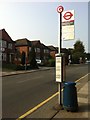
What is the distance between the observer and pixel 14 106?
29.5ft

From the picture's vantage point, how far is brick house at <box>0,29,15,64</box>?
195 ft

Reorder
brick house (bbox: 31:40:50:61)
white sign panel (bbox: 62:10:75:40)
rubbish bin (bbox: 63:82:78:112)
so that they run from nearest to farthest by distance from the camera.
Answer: rubbish bin (bbox: 63:82:78:112)
white sign panel (bbox: 62:10:75:40)
brick house (bbox: 31:40:50:61)

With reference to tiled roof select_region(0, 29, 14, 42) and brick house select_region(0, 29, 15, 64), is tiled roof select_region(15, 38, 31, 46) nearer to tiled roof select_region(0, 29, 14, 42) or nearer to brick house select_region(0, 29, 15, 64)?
brick house select_region(0, 29, 15, 64)

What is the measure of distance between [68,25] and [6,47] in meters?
54.0

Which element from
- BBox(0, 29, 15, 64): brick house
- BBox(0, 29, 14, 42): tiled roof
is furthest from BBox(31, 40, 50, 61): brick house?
BBox(0, 29, 14, 42): tiled roof

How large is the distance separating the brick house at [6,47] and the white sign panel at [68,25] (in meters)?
49.8

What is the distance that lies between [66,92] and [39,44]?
88.4 meters

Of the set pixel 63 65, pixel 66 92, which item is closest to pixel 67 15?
pixel 63 65

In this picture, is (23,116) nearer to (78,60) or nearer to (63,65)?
(63,65)

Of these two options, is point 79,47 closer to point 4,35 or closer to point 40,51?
point 40,51

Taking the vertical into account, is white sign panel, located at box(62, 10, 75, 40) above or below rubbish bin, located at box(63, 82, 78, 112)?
above

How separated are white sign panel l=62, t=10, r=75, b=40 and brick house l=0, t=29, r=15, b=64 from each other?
49.8 m

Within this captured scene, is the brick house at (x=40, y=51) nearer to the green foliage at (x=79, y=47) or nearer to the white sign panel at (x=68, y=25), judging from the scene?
the green foliage at (x=79, y=47)

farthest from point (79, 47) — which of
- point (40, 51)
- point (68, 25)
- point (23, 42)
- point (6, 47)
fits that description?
point (68, 25)
